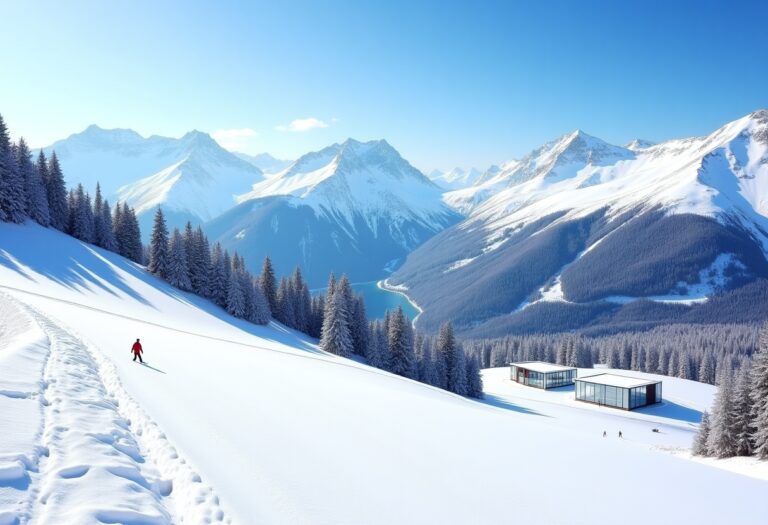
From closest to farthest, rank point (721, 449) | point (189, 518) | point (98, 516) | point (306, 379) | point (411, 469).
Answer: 1. point (98, 516)
2. point (189, 518)
3. point (411, 469)
4. point (306, 379)
5. point (721, 449)

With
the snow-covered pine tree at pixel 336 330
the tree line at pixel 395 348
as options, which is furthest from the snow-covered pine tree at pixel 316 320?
the snow-covered pine tree at pixel 336 330

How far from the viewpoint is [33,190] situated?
189 feet

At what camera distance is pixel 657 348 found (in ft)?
378

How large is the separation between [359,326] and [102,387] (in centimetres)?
5399

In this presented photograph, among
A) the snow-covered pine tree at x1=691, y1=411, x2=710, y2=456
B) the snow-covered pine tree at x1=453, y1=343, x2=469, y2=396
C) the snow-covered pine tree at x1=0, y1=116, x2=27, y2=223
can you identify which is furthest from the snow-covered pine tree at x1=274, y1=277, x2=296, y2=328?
the snow-covered pine tree at x1=691, y1=411, x2=710, y2=456

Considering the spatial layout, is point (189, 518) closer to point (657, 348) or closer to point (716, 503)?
point (716, 503)

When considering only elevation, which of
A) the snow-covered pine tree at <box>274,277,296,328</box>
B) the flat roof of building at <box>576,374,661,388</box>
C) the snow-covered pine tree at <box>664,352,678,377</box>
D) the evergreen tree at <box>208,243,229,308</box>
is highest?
the evergreen tree at <box>208,243,229,308</box>

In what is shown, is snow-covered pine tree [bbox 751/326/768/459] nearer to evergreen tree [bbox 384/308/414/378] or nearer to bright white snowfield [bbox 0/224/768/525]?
bright white snowfield [bbox 0/224/768/525]

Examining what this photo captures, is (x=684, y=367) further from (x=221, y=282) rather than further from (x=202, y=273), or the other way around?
(x=202, y=273)

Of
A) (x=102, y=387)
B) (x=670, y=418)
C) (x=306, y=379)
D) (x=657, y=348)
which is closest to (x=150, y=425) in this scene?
(x=102, y=387)

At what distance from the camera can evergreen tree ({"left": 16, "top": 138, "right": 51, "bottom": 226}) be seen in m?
56.7

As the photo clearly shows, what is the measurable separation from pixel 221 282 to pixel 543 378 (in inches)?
2123

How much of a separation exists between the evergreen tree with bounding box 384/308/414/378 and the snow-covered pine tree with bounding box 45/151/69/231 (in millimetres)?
53271

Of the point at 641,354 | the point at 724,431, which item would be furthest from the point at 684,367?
the point at 724,431
